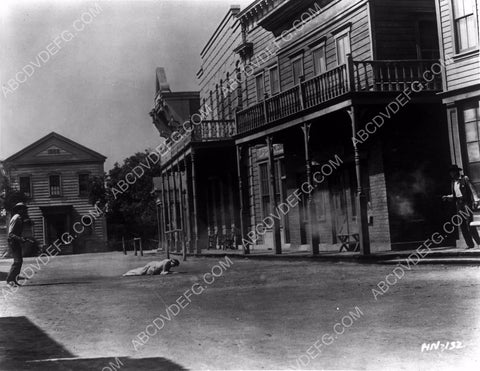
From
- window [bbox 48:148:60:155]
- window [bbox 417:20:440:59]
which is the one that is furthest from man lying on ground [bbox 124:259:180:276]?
window [bbox 48:148:60:155]

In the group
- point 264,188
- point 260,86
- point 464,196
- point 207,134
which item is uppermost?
point 260,86

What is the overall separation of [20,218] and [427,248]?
9471mm

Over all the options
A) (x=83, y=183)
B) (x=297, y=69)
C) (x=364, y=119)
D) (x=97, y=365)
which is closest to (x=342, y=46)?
(x=364, y=119)

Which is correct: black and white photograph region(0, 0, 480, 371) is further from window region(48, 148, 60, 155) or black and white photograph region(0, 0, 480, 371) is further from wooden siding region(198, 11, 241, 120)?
window region(48, 148, 60, 155)

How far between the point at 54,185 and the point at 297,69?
3257 cm

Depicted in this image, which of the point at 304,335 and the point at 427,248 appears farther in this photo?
the point at 427,248

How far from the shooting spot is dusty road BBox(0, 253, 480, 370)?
6.02 metres

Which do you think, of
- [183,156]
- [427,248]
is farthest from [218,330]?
[183,156]

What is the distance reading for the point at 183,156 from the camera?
28703mm

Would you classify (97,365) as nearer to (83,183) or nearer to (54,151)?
(54,151)

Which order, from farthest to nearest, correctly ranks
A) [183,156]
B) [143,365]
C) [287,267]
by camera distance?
[183,156] < [287,267] < [143,365]

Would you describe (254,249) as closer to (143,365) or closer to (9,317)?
(9,317)

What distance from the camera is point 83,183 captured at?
5044 cm

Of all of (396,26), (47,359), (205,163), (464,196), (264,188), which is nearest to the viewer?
(47,359)
